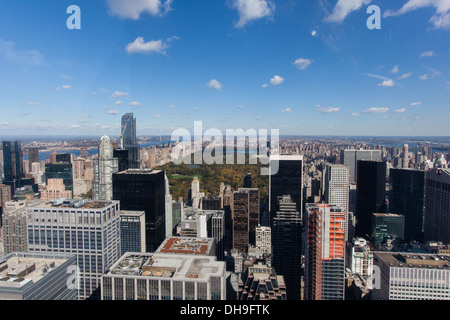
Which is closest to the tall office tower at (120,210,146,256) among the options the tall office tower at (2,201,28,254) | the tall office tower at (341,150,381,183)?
the tall office tower at (2,201,28,254)

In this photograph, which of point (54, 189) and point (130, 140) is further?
point (54, 189)

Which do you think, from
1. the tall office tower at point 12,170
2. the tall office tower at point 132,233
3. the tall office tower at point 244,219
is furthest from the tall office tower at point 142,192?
the tall office tower at point 244,219

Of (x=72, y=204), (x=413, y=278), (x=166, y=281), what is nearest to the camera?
(x=166, y=281)

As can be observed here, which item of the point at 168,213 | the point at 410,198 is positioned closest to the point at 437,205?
the point at 410,198

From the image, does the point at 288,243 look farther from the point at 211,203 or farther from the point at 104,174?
the point at 104,174

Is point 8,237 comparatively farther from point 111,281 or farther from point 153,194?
point 111,281

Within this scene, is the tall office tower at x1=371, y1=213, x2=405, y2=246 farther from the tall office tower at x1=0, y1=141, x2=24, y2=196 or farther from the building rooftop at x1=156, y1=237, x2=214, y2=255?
the tall office tower at x1=0, y1=141, x2=24, y2=196
